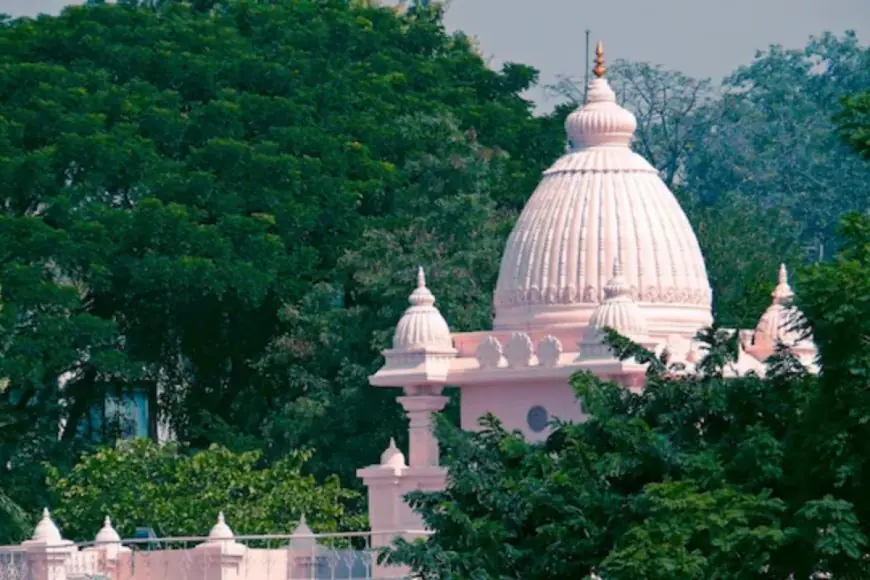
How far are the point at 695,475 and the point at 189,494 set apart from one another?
61.0 feet

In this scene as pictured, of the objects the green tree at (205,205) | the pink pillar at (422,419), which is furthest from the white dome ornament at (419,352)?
the green tree at (205,205)

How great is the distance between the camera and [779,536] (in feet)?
116

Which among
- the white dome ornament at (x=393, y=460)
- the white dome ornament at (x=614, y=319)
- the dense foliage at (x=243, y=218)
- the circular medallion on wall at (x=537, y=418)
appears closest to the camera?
the white dome ornament at (x=614, y=319)

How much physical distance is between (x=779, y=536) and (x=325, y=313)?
23.9 meters

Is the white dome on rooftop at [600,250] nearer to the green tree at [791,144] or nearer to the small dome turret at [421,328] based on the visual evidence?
the small dome turret at [421,328]

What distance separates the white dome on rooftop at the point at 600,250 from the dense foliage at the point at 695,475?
936 centimetres

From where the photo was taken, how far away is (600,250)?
49.8 m

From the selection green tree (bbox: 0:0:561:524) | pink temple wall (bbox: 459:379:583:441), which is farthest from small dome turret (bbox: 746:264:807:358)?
green tree (bbox: 0:0:561:524)

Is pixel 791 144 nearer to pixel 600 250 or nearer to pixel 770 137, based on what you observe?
pixel 770 137

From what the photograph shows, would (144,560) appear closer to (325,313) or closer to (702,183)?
(325,313)

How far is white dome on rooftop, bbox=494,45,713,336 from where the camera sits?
4978cm

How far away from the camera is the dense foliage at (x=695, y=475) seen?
1389 inches

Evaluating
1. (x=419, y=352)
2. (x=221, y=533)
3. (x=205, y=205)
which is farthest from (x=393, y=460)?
(x=205, y=205)

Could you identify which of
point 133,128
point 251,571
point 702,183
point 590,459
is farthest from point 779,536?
point 702,183
